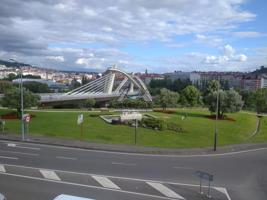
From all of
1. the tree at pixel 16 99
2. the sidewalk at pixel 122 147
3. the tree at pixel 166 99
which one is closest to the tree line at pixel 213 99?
the tree at pixel 166 99

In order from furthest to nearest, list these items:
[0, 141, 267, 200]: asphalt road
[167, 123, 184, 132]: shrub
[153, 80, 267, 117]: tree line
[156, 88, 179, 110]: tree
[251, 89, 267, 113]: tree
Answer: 1. [251, 89, 267, 113]: tree
2. [156, 88, 179, 110]: tree
3. [153, 80, 267, 117]: tree line
4. [167, 123, 184, 132]: shrub
5. [0, 141, 267, 200]: asphalt road

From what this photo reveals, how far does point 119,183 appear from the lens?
895 inches

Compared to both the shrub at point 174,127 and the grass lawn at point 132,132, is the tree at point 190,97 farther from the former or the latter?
the shrub at point 174,127

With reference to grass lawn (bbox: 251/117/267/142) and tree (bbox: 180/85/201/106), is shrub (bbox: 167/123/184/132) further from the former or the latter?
tree (bbox: 180/85/201/106)

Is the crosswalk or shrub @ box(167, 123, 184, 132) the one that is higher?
shrub @ box(167, 123, 184, 132)

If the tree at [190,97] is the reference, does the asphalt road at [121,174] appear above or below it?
below

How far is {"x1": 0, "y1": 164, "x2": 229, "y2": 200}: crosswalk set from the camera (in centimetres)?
2108

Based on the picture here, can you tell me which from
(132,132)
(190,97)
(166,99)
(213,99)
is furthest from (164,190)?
A: (190,97)

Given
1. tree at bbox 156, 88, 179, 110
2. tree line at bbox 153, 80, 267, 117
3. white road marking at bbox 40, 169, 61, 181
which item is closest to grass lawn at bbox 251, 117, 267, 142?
tree line at bbox 153, 80, 267, 117

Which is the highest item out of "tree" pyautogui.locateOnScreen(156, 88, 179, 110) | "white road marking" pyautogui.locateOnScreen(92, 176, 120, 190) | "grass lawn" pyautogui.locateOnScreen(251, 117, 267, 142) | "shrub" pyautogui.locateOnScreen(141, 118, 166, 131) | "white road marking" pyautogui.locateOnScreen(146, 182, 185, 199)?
"tree" pyautogui.locateOnScreen(156, 88, 179, 110)

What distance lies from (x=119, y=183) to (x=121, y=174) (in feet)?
7.44

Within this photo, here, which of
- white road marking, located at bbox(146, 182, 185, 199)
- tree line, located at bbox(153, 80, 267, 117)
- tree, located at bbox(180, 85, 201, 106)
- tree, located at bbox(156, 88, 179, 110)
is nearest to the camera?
white road marking, located at bbox(146, 182, 185, 199)

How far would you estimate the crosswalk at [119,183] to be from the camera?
2108 centimetres

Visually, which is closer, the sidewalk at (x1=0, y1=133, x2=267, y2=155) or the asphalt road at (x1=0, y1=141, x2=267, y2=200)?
the asphalt road at (x1=0, y1=141, x2=267, y2=200)
